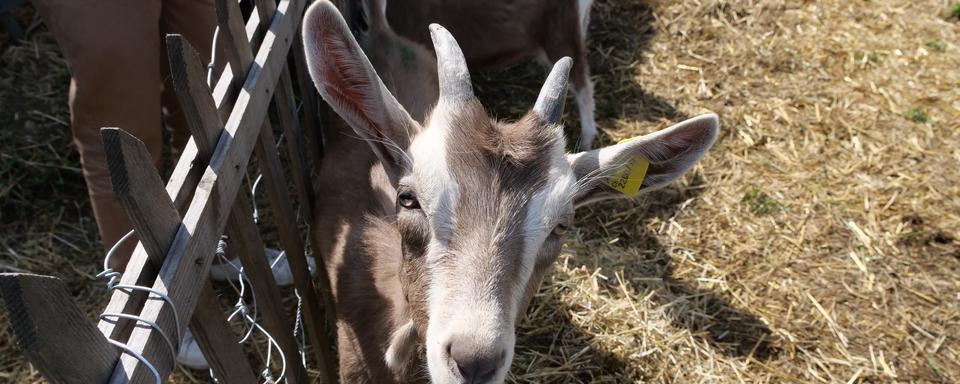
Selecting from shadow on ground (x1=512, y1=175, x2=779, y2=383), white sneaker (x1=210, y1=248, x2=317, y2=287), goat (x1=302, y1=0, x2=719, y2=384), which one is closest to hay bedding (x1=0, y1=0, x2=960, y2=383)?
shadow on ground (x1=512, y1=175, x2=779, y2=383)

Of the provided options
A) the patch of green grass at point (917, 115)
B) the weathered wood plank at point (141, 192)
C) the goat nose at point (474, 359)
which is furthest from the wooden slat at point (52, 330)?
the patch of green grass at point (917, 115)

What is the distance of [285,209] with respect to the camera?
250 centimetres

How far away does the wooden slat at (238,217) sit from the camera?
59.4 inches

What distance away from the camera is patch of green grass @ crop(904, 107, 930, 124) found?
4859mm

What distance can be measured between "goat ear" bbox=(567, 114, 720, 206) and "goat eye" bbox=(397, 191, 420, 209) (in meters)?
0.54

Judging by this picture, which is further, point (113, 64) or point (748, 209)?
point (748, 209)

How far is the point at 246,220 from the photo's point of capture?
204 centimetres

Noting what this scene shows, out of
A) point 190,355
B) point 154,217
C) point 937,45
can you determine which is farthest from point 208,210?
point 937,45

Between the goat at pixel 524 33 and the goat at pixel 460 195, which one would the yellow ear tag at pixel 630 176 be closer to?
the goat at pixel 460 195

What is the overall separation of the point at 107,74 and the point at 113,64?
44mm

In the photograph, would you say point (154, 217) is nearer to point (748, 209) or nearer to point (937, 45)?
point (748, 209)

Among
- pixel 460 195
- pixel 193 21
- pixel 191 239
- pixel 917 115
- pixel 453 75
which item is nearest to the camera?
pixel 191 239

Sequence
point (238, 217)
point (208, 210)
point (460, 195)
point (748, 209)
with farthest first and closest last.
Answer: point (748, 209) → point (238, 217) → point (460, 195) → point (208, 210)

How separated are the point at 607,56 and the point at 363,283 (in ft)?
11.8
